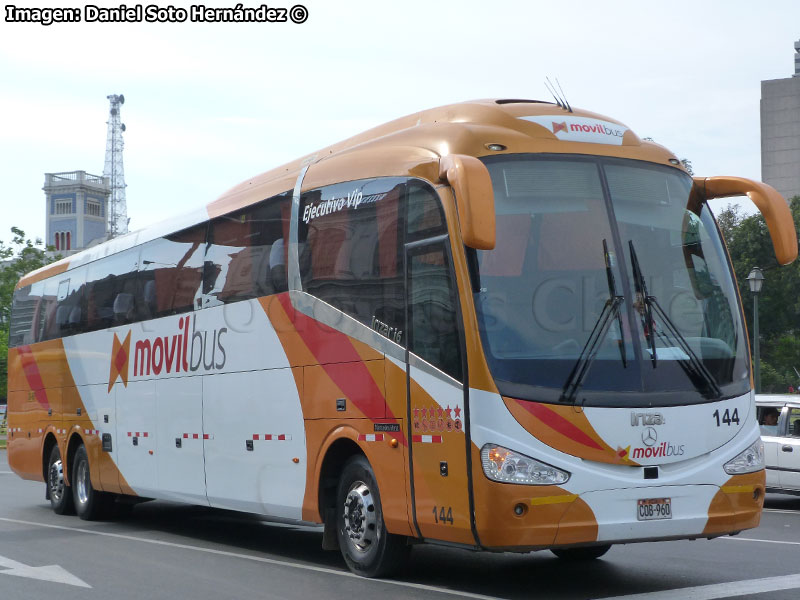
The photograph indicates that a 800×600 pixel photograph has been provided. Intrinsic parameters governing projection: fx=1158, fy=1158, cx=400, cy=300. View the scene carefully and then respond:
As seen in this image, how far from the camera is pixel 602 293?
8.61 metres

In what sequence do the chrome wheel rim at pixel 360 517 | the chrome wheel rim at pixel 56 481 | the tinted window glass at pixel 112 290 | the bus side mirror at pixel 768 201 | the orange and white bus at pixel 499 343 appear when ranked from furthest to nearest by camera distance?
the chrome wheel rim at pixel 56 481 < the tinted window glass at pixel 112 290 < the chrome wheel rim at pixel 360 517 < the bus side mirror at pixel 768 201 < the orange and white bus at pixel 499 343

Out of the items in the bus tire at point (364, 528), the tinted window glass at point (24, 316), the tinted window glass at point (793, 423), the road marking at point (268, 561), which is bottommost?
the road marking at point (268, 561)

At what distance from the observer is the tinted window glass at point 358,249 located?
9.52 metres

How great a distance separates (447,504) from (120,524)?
Answer: 29.5 ft

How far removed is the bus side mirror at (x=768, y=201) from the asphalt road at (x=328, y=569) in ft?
8.72

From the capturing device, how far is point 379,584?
939 cm

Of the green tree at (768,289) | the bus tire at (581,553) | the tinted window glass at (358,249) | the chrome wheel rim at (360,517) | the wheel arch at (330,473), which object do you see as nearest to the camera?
the tinted window glass at (358,249)

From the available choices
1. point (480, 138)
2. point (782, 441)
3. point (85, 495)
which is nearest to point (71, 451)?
point (85, 495)

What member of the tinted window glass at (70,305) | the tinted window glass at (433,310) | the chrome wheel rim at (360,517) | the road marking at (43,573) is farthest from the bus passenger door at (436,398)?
the tinted window glass at (70,305)

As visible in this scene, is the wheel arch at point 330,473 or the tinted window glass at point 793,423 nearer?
the wheel arch at point 330,473

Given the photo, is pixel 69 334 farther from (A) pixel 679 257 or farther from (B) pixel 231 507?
(A) pixel 679 257

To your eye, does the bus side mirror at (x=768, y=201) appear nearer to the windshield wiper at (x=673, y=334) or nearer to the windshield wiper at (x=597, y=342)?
the windshield wiper at (x=673, y=334)

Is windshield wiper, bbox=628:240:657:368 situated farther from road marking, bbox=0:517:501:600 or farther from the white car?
the white car

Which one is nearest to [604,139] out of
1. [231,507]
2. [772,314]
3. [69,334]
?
[231,507]
